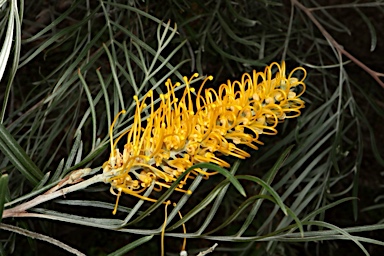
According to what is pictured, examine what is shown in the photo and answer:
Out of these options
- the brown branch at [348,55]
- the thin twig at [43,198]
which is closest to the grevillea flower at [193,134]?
the thin twig at [43,198]

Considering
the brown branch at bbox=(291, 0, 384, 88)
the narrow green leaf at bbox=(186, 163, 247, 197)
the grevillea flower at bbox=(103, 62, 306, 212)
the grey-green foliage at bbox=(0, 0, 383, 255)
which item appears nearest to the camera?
the narrow green leaf at bbox=(186, 163, 247, 197)

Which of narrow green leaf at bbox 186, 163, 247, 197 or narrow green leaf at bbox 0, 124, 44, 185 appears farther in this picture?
narrow green leaf at bbox 0, 124, 44, 185

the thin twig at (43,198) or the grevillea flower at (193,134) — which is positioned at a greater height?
the grevillea flower at (193,134)

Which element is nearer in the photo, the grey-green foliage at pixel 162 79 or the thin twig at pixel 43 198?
the thin twig at pixel 43 198

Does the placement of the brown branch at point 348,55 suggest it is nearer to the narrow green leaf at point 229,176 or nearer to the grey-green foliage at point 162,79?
the grey-green foliage at point 162,79

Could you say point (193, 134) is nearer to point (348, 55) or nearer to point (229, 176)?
point (229, 176)

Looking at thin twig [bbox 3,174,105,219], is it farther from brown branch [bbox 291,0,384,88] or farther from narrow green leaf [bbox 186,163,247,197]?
brown branch [bbox 291,0,384,88]

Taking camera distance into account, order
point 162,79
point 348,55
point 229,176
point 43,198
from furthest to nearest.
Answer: point 348,55, point 162,79, point 43,198, point 229,176

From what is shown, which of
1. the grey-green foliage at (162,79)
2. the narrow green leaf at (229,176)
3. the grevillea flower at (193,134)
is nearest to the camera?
the narrow green leaf at (229,176)

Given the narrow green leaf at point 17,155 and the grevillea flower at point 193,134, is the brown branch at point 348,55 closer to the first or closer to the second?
the grevillea flower at point 193,134

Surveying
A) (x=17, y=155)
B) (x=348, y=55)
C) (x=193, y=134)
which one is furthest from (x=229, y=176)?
(x=348, y=55)

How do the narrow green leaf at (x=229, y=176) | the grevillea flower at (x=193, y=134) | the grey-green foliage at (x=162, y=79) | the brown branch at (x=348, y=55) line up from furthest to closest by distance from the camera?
the brown branch at (x=348, y=55) < the grey-green foliage at (x=162, y=79) < the grevillea flower at (x=193, y=134) < the narrow green leaf at (x=229, y=176)

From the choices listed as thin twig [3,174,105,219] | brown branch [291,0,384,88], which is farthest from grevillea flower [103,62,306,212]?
brown branch [291,0,384,88]
